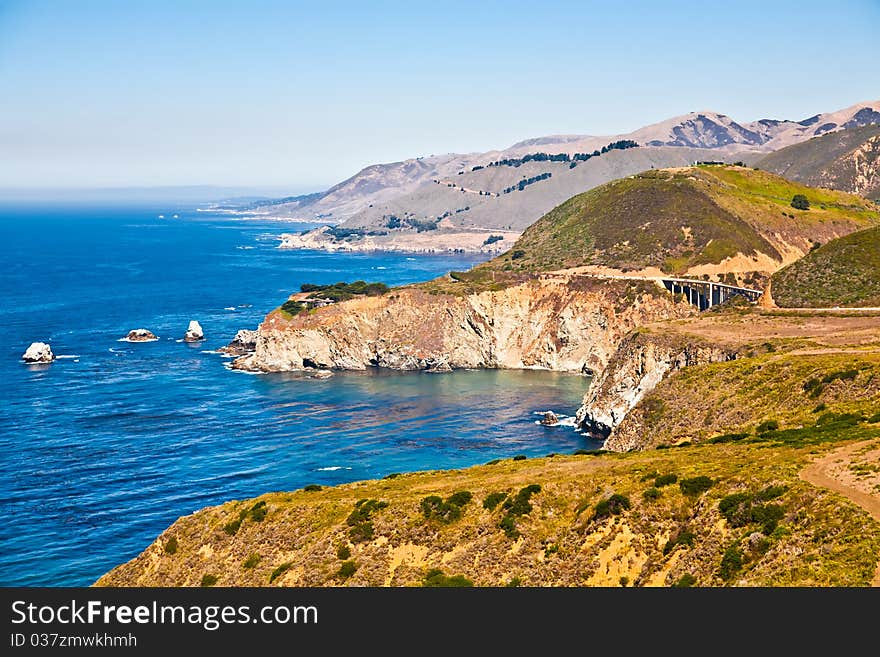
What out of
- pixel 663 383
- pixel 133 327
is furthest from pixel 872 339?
pixel 133 327

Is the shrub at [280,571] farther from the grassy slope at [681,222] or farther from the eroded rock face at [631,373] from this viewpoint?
the grassy slope at [681,222]

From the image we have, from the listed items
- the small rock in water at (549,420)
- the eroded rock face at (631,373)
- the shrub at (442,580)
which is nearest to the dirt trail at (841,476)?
the shrub at (442,580)

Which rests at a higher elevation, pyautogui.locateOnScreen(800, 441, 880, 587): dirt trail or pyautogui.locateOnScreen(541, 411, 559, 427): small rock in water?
pyautogui.locateOnScreen(800, 441, 880, 587): dirt trail

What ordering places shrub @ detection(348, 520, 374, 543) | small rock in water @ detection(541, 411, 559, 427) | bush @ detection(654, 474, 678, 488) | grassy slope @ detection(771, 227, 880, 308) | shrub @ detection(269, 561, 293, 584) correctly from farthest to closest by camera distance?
grassy slope @ detection(771, 227, 880, 308) → small rock in water @ detection(541, 411, 559, 427) → shrub @ detection(348, 520, 374, 543) → shrub @ detection(269, 561, 293, 584) → bush @ detection(654, 474, 678, 488)

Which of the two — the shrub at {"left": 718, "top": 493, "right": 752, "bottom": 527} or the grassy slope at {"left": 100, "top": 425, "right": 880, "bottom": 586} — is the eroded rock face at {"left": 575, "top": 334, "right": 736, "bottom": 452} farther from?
the shrub at {"left": 718, "top": 493, "right": 752, "bottom": 527}

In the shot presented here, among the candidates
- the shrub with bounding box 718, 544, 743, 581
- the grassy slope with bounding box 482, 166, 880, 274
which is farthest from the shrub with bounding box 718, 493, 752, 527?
the grassy slope with bounding box 482, 166, 880, 274

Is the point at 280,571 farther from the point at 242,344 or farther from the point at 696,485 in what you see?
the point at 242,344
